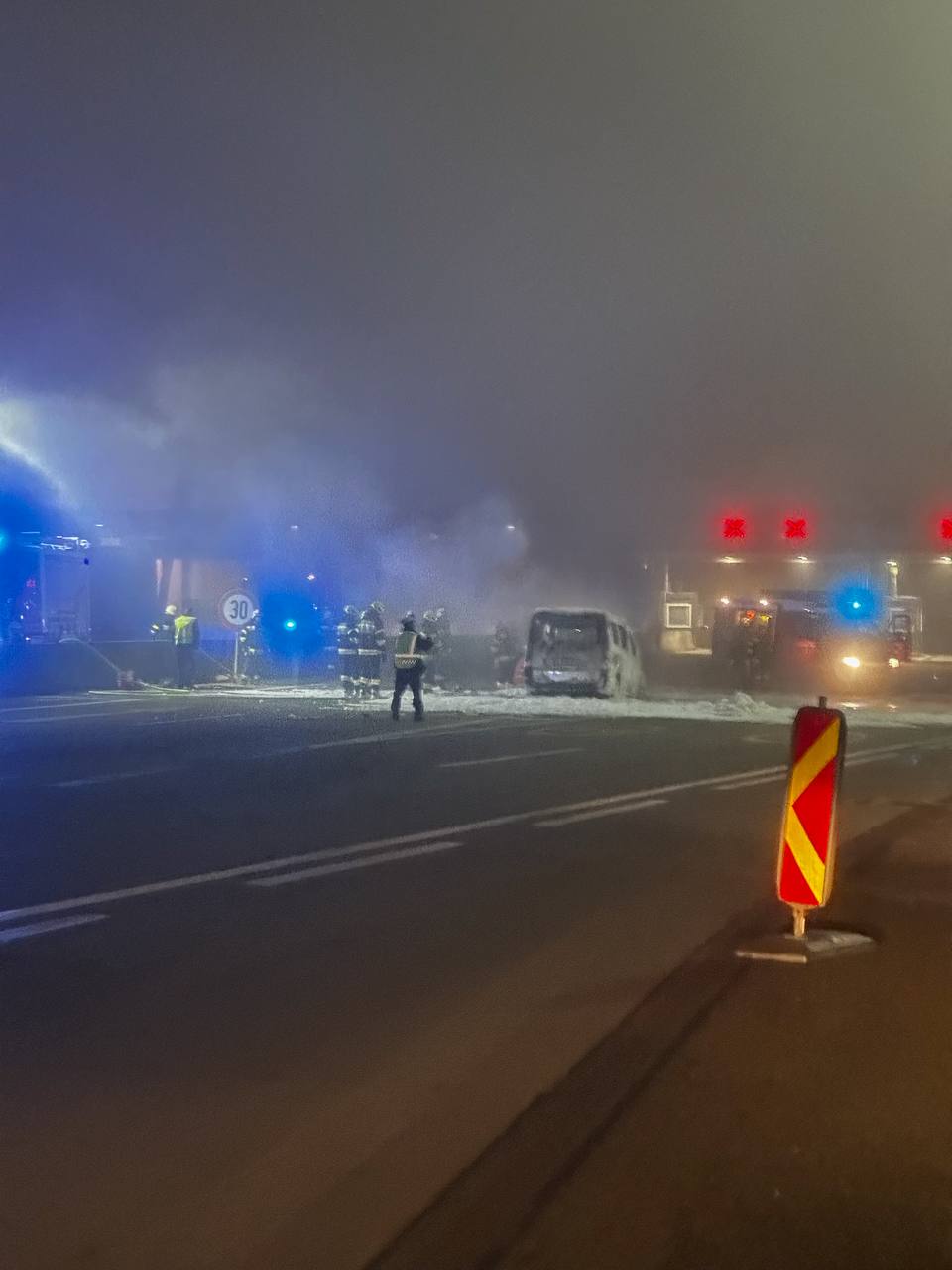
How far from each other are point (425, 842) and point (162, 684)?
2113 cm

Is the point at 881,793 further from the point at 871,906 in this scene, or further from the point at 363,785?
the point at 871,906

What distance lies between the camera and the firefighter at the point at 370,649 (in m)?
26.5

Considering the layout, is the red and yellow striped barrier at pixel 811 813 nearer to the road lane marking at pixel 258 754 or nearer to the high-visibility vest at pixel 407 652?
the road lane marking at pixel 258 754

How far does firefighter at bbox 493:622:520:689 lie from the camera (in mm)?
32781

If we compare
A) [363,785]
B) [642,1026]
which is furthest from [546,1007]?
[363,785]

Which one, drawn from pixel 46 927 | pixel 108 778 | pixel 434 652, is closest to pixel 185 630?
pixel 434 652

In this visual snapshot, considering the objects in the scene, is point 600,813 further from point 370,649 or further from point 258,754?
point 370,649

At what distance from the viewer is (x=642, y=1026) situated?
6527 millimetres

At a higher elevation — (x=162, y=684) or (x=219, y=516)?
(x=219, y=516)

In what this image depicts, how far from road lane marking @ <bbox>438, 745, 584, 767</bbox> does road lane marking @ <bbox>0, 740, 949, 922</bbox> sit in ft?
8.32

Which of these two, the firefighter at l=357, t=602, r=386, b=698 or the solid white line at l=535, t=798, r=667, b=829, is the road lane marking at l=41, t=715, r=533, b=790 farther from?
the solid white line at l=535, t=798, r=667, b=829

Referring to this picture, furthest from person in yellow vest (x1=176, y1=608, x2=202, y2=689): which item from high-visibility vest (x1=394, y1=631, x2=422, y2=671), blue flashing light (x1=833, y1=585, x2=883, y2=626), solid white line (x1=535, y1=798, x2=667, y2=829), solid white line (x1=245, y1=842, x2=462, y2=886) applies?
blue flashing light (x1=833, y1=585, x2=883, y2=626)

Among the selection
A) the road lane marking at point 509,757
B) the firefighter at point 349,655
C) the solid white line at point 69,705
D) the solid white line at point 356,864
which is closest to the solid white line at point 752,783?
the road lane marking at point 509,757

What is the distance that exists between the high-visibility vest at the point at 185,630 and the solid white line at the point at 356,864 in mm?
18441
